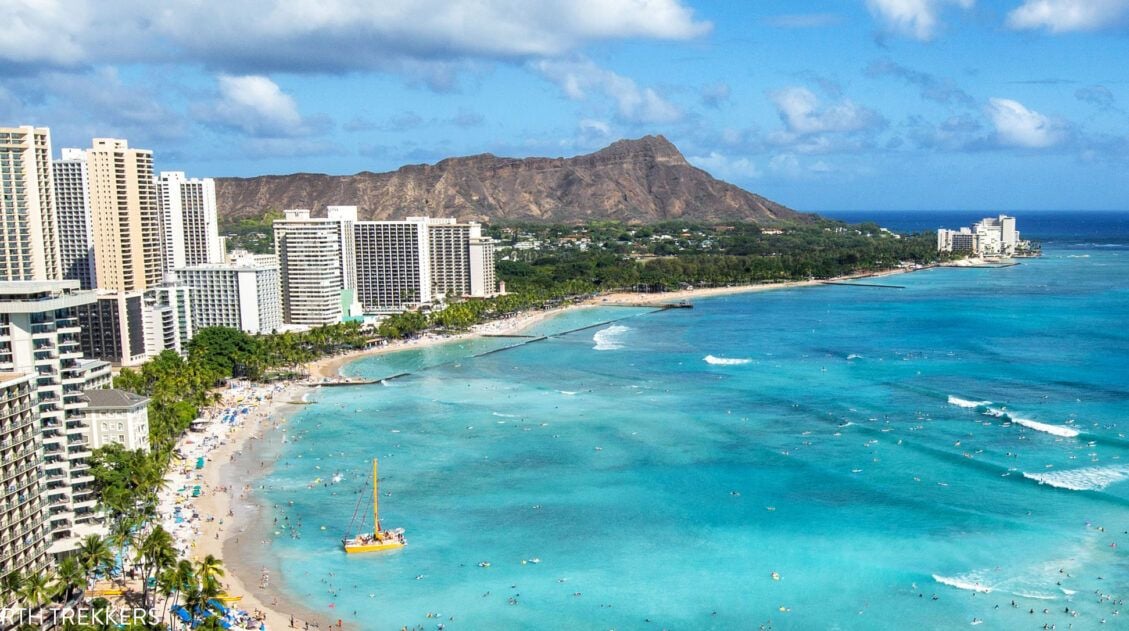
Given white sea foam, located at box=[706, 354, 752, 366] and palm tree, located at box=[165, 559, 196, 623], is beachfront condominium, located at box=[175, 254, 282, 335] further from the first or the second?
palm tree, located at box=[165, 559, 196, 623]

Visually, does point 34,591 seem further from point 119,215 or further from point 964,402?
point 119,215

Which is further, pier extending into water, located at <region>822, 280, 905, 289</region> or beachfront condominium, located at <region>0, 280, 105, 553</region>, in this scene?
pier extending into water, located at <region>822, 280, 905, 289</region>

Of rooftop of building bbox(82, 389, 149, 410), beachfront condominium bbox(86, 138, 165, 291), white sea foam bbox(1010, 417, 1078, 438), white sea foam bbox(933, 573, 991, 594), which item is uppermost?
beachfront condominium bbox(86, 138, 165, 291)

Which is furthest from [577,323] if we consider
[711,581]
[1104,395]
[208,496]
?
[711,581]

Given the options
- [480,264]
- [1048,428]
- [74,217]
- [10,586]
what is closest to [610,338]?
[480,264]

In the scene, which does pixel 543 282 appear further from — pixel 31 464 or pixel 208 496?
pixel 31 464

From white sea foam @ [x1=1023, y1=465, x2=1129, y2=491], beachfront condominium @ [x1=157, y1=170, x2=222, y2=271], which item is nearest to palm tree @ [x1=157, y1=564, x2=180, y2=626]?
white sea foam @ [x1=1023, y1=465, x2=1129, y2=491]

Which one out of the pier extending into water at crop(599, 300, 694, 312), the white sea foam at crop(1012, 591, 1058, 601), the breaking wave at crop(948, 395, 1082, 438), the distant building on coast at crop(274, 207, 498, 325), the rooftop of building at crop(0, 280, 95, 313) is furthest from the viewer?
Answer: the pier extending into water at crop(599, 300, 694, 312)
